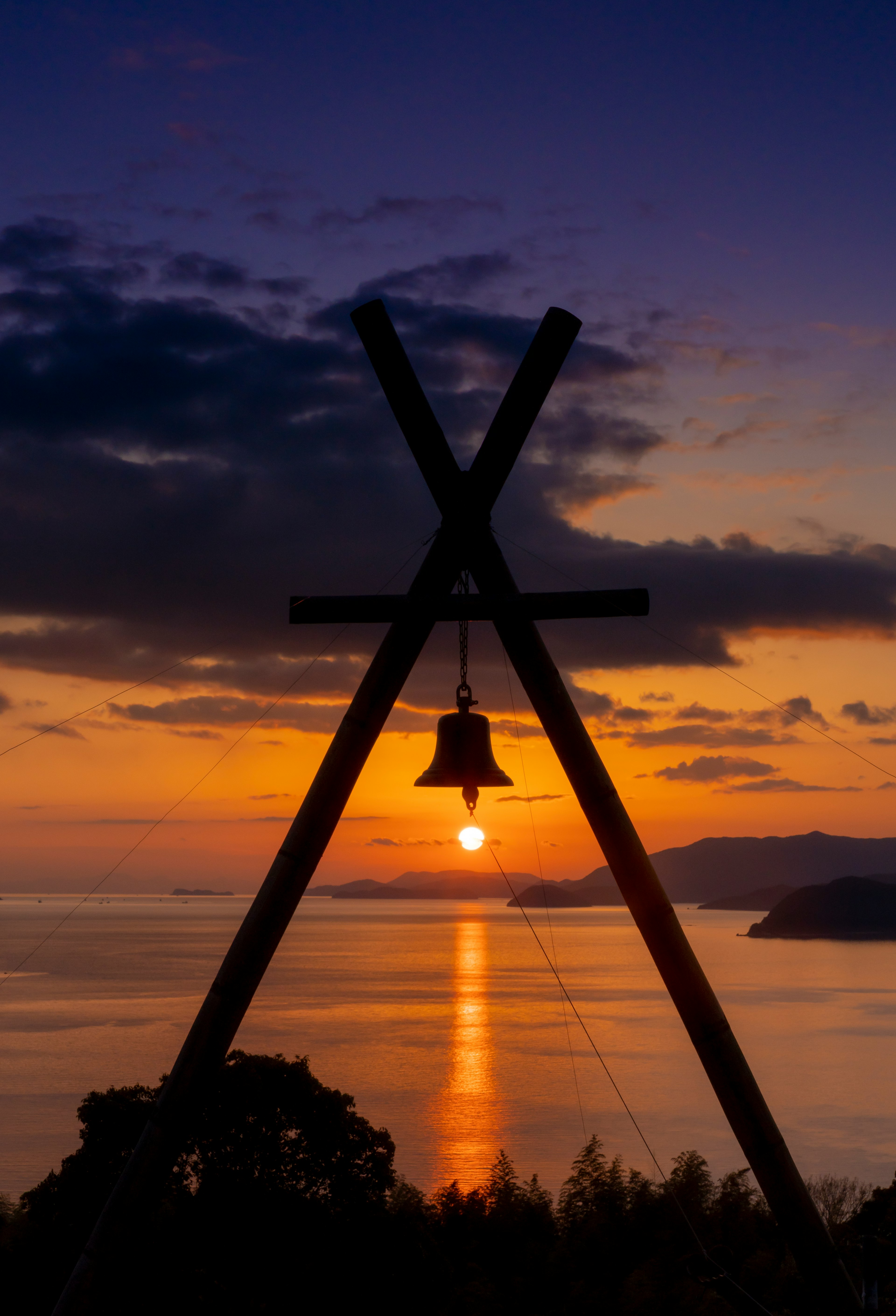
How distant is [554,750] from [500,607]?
0.83 meters

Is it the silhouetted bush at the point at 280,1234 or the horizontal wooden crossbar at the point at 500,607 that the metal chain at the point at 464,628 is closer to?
the horizontal wooden crossbar at the point at 500,607

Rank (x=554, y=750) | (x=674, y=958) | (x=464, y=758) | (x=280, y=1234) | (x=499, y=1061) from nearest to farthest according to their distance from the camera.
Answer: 1. (x=674, y=958)
2. (x=554, y=750)
3. (x=464, y=758)
4. (x=280, y=1234)
5. (x=499, y=1061)

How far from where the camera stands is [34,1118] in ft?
256

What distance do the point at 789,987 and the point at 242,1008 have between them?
570ft

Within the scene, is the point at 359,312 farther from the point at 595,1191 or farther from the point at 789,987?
the point at 789,987

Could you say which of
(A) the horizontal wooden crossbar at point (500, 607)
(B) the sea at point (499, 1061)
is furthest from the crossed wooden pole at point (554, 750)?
(B) the sea at point (499, 1061)

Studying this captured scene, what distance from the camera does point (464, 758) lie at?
6555 millimetres

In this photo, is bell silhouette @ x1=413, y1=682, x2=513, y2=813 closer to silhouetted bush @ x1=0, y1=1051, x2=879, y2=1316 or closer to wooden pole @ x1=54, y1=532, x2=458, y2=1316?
wooden pole @ x1=54, y1=532, x2=458, y2=1316

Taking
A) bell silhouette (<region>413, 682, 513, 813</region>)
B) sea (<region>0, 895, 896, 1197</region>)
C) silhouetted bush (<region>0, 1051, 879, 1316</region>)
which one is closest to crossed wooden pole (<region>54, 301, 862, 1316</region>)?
bell silhouette (<region>413, 682, 513, 813</region>)

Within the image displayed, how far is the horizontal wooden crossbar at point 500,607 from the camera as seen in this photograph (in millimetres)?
5742

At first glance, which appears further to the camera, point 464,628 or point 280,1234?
point 280,1234

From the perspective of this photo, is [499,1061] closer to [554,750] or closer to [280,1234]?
[280,1234]

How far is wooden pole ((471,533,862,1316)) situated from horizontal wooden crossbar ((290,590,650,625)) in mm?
68

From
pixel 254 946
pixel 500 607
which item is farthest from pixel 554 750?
pixel 254 946
